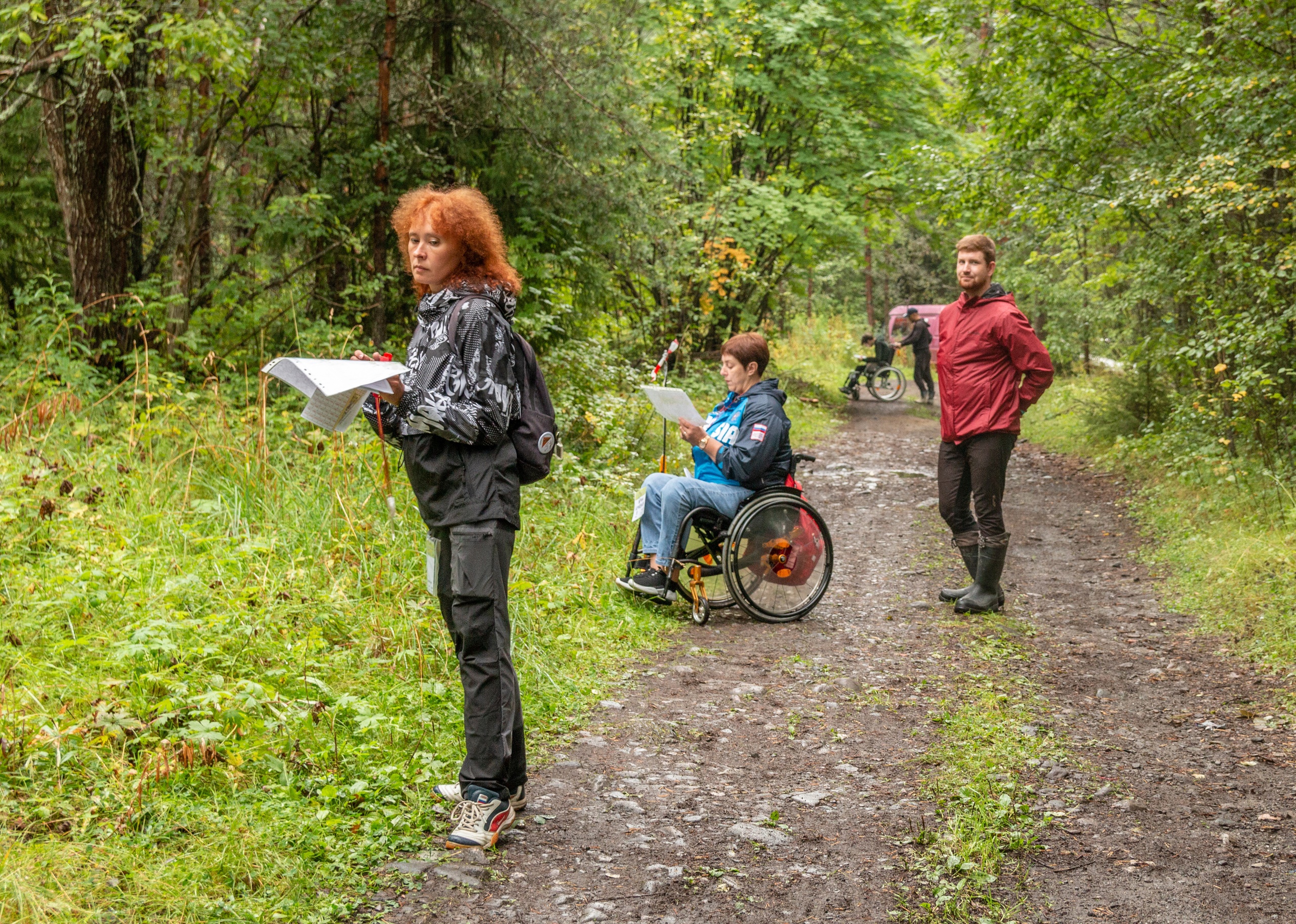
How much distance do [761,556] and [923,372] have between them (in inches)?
588

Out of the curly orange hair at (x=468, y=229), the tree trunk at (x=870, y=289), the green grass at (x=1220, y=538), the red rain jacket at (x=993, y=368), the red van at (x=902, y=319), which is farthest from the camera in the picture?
the tree trunk at (x=870, y=289)

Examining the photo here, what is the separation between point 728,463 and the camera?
5547mm

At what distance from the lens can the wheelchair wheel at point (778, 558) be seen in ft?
18.1

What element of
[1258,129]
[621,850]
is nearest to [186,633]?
[621,850]

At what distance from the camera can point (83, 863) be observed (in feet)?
8.73

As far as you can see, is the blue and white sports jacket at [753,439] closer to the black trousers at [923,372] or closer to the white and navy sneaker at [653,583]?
the white and navy sneaker at [653,583]

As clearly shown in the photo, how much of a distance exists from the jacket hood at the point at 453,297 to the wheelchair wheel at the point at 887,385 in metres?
17.1

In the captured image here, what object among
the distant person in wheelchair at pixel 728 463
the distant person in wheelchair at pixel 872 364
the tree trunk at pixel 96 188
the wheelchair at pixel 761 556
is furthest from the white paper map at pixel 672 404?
the distant person in wheelchair at pixel 872 364

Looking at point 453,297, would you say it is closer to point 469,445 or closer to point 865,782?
point 469,445

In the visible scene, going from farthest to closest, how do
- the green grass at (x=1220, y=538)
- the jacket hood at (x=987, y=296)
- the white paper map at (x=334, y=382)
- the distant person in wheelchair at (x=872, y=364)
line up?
the distant person in wheelchair at (x=872, y=364)
the jacket hood at (x=987, y=296)
the green grass at (x=1220, y=538)
the white paper map at (x=334, y=382)

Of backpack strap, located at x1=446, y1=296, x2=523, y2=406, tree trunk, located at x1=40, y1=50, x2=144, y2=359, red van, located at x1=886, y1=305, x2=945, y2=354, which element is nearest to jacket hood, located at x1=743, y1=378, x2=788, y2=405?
backpack strap, located at x1=446, y1=296, x2=523, y2=406

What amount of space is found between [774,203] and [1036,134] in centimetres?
419

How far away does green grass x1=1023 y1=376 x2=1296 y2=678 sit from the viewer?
5.38m

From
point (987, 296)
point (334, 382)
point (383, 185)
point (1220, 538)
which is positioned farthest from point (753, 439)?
point (383, 185)
